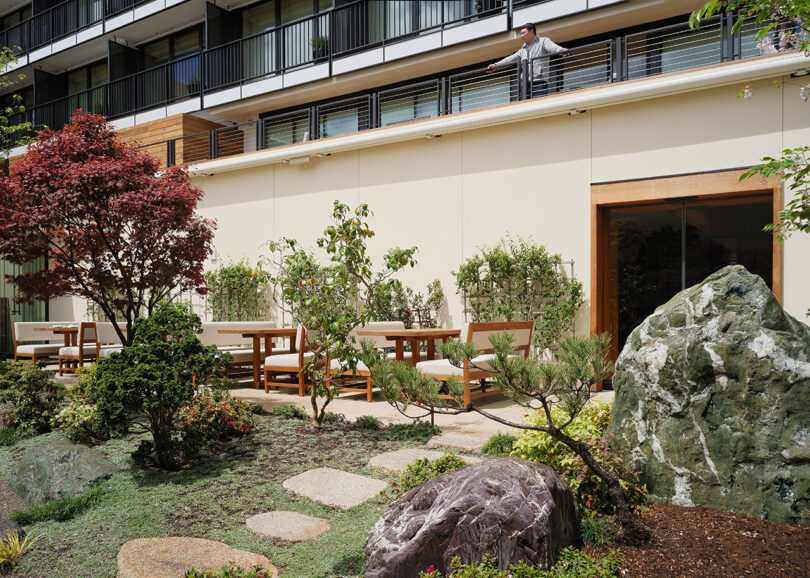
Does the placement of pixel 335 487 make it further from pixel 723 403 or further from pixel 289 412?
pixel 723 403

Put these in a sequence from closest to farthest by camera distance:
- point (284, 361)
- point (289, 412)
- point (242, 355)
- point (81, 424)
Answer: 1. point (81, 424)
2. point (289, 412)
3. point (284, 361)
4. point (242, 355)

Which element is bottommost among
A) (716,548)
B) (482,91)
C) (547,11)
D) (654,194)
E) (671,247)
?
(716,548)

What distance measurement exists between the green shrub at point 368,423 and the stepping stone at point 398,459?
0.94 metres

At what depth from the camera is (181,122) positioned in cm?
1467

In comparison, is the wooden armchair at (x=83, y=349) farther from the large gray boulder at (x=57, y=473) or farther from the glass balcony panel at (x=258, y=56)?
the glass balcony panel at (x=258, y=56)

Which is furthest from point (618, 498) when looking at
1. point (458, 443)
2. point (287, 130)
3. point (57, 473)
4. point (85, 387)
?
point (287, 130)

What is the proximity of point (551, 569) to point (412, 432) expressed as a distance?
3.07 metres

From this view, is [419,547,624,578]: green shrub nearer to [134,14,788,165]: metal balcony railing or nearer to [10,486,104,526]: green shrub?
[10,486,104,526]: green shrub

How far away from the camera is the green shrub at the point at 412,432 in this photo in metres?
5.49

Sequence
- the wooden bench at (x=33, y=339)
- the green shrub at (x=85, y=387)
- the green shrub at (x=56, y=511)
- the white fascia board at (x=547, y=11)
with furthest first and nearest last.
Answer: the wooden bench at (x=33, y=339)
the white fascia board at (x=547, y=11)
the green shrub at (x=85, y=387)
the green shrub at (x=56, y=511)

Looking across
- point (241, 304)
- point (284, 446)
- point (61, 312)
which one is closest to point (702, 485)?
point (284, 446)

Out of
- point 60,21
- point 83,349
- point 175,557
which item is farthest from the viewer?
point 60,21

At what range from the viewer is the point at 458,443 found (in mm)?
5148

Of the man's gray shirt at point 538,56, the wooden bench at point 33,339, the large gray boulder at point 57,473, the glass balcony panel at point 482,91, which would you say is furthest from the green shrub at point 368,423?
the wooden bench at point 33,339
